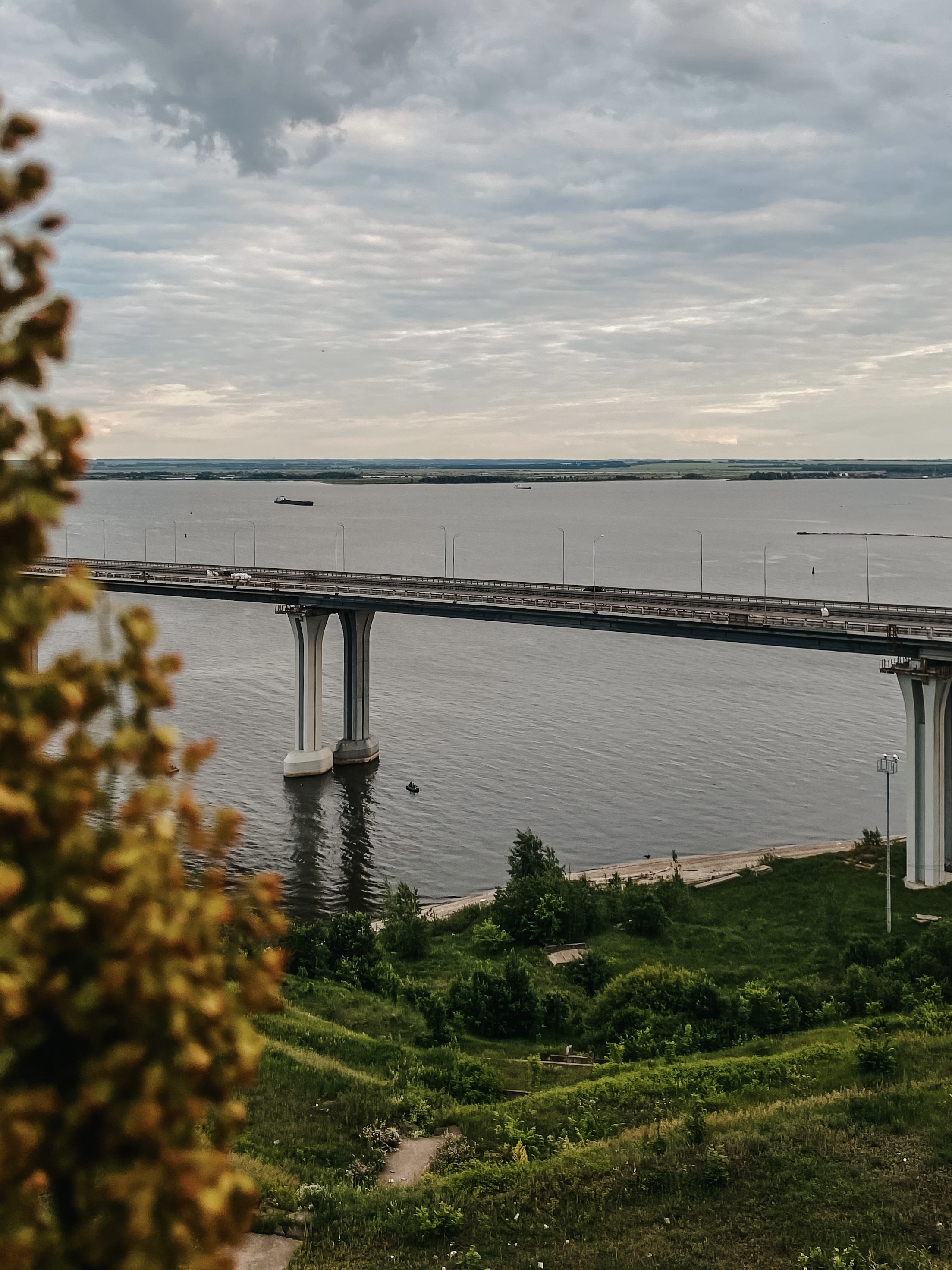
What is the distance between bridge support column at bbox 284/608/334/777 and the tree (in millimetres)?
66120

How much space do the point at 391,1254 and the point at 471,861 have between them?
3947 centimetres

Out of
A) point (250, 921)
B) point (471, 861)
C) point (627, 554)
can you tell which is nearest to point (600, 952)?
point (471, 861)

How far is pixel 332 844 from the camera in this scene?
5781 cm

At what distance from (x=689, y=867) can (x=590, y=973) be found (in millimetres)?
17366

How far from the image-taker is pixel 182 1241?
3.24 metres

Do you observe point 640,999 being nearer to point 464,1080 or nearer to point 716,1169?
point 464,1080

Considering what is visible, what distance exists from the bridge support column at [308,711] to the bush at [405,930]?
27.5 meters

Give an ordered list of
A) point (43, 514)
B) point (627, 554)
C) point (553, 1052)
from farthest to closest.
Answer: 1. point (627, 554)
2. point (553, 1052)
3. point (43, 514)

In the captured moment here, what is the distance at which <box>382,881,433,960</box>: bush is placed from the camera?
132 ft

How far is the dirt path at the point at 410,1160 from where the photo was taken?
1873 cm

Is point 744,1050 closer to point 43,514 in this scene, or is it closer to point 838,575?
point 43,514

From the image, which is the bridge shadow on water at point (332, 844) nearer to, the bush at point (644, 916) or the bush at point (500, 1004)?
the bush at point (644, 916)

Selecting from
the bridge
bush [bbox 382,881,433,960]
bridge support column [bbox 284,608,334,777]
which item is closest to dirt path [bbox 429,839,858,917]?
bush [bbox 382,881,433,960]

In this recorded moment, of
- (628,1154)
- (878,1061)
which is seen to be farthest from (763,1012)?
(628,1154)
